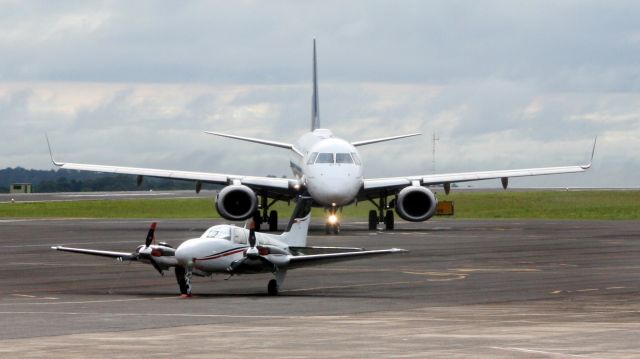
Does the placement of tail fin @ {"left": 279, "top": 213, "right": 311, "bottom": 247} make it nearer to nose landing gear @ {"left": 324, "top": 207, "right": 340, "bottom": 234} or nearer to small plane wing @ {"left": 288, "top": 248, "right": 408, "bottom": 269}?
small plane wing @ {"left": 288, "top": 248, "right": 408, "bottom": 269}

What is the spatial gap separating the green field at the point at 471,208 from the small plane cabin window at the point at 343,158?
28.8 metres

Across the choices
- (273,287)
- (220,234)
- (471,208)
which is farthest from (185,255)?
(471,208)

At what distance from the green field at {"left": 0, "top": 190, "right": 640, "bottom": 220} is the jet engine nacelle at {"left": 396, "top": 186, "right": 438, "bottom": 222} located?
83.2ft

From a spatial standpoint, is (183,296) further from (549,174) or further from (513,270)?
(549,174)

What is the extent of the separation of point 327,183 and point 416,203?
6803 mm

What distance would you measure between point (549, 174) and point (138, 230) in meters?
21.1

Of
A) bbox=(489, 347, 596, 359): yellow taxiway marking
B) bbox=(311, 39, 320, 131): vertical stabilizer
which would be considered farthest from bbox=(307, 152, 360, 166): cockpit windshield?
bbox=(489, 347, 596, 359): yellow taxiway marking

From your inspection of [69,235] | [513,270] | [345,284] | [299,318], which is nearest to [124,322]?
[299,318]

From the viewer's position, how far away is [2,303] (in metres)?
32.1

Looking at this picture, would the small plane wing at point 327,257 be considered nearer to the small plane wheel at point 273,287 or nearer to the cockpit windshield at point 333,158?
the small plane wheel at point 273,287

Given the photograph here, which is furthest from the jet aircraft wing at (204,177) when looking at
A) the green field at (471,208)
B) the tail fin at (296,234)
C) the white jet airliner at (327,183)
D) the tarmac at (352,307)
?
the tail fin at (296,234)

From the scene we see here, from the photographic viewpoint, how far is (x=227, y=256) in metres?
33.8

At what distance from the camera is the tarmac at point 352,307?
22406mm

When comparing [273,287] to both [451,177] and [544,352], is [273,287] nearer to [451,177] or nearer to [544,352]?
[544,352]
